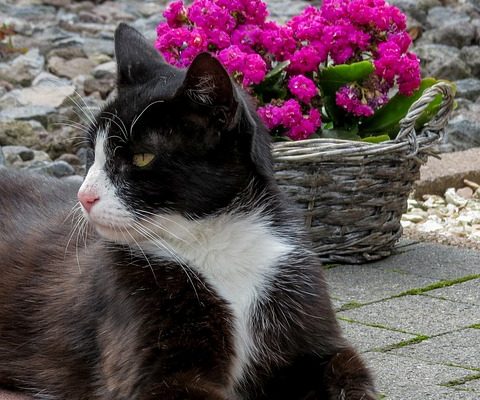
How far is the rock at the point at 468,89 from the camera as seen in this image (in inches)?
332

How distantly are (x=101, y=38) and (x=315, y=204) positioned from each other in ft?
19.8

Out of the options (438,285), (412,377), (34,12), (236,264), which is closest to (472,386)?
(412,377)

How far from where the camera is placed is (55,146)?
6.62 m

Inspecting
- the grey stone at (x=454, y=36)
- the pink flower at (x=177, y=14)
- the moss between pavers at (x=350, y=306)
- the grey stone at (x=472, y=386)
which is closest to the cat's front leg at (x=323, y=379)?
the grey stone at (x=472, y=386)

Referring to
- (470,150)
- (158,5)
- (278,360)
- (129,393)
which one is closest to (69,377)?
(129,393)

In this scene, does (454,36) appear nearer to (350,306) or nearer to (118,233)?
(350,306)

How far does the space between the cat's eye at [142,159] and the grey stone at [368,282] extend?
1.51 m

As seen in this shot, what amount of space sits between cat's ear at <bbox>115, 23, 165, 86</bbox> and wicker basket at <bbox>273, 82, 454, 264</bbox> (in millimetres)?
1110

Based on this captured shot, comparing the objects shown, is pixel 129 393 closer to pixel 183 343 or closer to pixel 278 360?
pixel 183 343

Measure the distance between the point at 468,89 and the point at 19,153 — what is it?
397cm

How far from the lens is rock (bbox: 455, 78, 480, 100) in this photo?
842 cm

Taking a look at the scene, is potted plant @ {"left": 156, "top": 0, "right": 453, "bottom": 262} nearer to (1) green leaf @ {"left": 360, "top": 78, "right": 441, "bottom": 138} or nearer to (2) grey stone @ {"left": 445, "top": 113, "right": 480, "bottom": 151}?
(1) green leaf @ {"left": 360, "top": 78, "right": 441, "bottom": 138}

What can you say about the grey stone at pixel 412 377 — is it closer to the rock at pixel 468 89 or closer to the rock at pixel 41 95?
the rock at pixel 41 95

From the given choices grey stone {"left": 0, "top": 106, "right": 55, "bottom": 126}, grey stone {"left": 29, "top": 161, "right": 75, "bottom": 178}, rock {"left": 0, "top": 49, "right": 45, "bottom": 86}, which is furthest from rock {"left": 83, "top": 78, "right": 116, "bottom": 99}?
grey stone {"left": 29, "top": 161, "right": 75, "bottom": 178}
